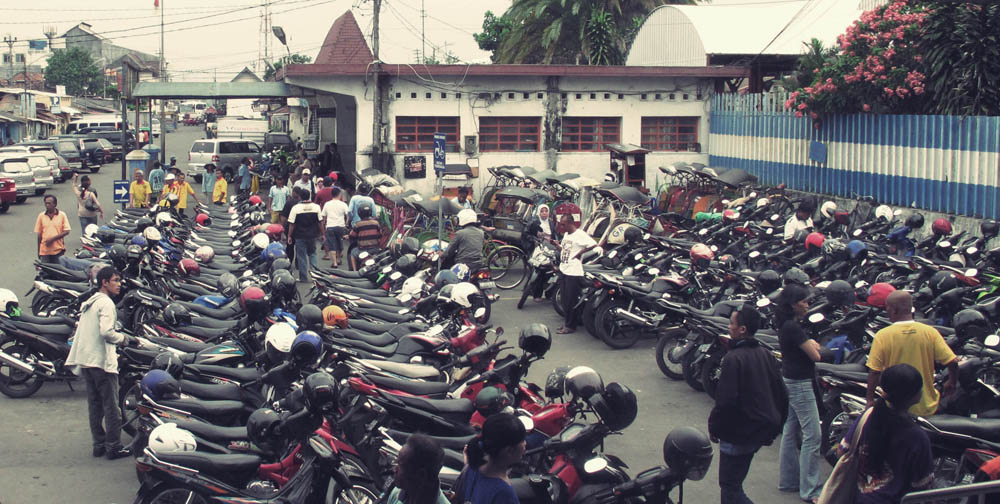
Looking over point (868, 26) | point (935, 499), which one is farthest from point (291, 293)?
point (868, 26)

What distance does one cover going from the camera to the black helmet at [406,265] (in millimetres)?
12578

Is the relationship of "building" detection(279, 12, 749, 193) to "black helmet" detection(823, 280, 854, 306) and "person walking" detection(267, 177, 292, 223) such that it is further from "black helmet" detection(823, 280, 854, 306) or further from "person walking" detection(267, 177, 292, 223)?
"black helmet" detection(823, 280, 854, 306)

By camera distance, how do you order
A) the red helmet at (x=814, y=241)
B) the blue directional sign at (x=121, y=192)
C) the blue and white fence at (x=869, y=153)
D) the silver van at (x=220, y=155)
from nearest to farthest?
the red helmet at (x=814, y=241)
the blue and white fence at (x=869, y=153)
the blue directional sign at (x=121, y=192)
the silver van at (x=220, y=155)

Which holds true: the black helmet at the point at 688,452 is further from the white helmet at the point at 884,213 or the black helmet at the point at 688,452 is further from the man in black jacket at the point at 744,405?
the white helmet at the point at 884,213

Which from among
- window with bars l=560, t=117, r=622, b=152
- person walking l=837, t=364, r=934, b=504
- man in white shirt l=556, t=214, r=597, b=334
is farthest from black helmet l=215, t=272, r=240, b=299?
window with bars l=560, t=117, r=622, b=152

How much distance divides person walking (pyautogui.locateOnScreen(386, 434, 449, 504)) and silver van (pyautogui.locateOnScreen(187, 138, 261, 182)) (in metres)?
34.3

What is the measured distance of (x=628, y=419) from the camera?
6.03 metres

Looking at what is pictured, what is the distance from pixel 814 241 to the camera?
13438 mm

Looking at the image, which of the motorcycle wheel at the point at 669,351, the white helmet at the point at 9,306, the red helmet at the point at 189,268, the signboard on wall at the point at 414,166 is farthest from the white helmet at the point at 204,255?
the signboard on wall at the point at 414,166

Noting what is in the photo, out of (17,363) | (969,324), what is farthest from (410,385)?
(969,324)

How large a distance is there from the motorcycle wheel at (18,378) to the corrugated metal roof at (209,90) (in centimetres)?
1689

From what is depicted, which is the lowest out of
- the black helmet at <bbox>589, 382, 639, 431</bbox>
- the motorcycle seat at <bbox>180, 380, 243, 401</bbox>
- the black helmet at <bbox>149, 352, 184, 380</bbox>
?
the motorcycle seat at <bbox>180, 380, 243, 401</bbox>

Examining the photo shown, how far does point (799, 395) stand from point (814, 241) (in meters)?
6.75

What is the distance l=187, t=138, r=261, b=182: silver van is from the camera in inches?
1480
